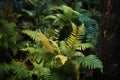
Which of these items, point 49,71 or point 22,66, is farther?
point 22,66

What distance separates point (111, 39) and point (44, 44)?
105 cm

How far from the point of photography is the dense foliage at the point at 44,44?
405 centimetres

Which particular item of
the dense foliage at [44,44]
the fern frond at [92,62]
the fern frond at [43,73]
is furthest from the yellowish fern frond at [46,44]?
the fern frond at [92,62]

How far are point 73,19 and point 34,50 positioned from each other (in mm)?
1610

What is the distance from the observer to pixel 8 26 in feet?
14.9

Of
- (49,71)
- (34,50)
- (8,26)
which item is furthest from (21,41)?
(49,71)

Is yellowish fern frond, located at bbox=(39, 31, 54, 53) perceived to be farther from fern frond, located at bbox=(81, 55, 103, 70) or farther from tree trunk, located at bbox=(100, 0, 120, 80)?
tree trunk, located at bbox=(100, 0, 120, 80)

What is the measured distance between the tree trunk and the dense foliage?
7.1 inches

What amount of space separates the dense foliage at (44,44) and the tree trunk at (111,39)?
0.59 feet

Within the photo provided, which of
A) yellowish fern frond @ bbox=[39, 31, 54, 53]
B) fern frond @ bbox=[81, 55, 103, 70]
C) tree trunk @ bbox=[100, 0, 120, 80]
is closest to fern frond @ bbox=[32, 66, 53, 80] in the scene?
yellowish fern frond @ bbox=[39, 31, 54, 53]

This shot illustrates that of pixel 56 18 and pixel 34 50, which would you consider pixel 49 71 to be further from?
pixel 56 18

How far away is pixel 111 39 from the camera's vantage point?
3.78m

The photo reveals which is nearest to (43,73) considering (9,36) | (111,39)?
(9,36)

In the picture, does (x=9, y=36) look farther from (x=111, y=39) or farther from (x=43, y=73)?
(x=111, y=39)
